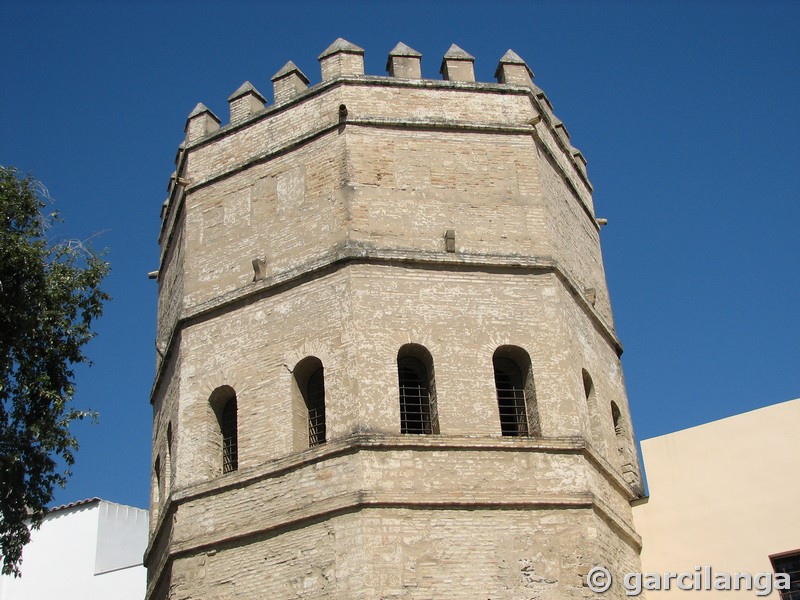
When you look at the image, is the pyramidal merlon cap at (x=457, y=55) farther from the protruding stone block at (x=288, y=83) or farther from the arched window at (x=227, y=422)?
the arched window at (x=227, y=422)

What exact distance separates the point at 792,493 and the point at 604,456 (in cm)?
219

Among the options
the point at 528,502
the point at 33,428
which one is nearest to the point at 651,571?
the point at 528,502

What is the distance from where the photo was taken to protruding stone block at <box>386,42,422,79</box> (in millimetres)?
16281

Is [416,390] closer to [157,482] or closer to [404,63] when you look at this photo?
[157,482]

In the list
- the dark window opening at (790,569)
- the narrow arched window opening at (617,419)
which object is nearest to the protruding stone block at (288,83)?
the narrow arched window opening at (617,419)

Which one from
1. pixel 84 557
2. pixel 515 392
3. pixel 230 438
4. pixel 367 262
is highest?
pixel 367 262

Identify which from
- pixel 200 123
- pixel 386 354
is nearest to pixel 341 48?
pixel 200 123

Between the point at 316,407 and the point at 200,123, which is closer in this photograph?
the point at 316,407

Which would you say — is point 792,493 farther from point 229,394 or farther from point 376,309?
point 229,394

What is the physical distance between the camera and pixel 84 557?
22.1 metres

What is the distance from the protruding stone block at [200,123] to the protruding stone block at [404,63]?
8.89 ft

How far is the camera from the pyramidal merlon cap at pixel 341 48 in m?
16.3

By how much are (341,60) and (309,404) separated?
4928mm

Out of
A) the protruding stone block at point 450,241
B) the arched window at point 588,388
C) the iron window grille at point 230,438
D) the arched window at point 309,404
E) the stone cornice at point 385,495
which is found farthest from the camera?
the arched window at point 588,388
